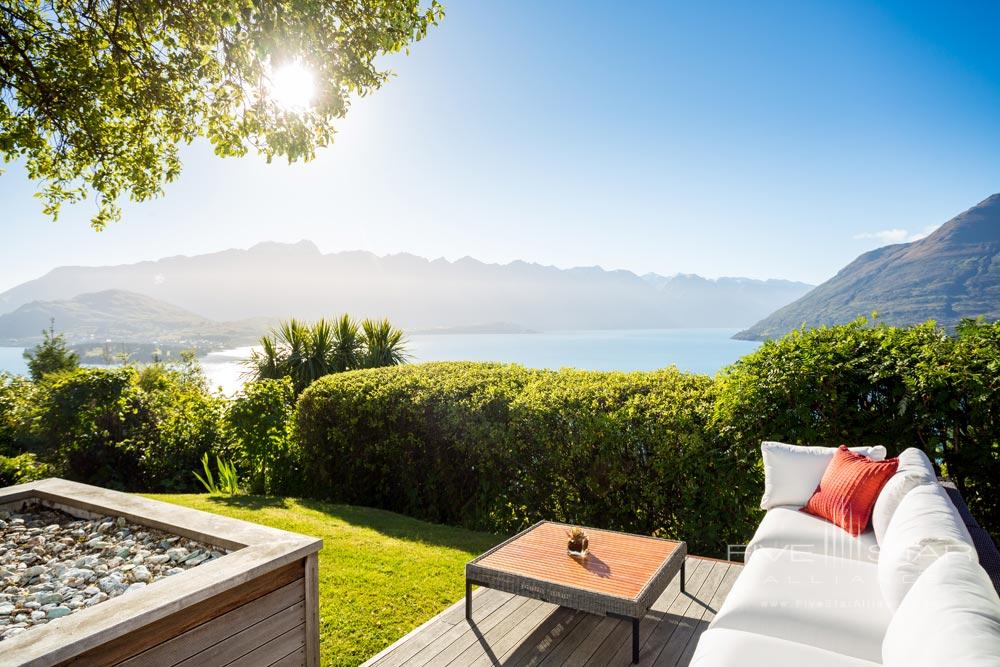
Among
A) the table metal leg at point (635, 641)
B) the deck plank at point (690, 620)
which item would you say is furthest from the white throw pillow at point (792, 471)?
the table metal leg at point (635, 641)

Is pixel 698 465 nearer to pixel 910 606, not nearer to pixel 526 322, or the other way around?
pixel 910 606

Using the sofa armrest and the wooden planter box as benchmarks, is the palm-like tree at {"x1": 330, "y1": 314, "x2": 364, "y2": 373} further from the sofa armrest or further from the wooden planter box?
the sofa armrest

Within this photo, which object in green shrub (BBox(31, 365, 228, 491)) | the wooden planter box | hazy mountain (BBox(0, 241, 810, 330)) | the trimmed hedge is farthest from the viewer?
hazy mountain (BBox(0, 241, 810, 330))

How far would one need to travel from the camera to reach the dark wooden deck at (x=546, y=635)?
2752mm

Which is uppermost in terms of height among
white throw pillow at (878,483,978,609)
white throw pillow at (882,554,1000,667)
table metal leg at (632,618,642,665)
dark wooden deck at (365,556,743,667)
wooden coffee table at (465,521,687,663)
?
white throw pillow at (882,554,1000,667)

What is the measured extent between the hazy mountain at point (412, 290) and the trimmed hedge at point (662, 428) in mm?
4915

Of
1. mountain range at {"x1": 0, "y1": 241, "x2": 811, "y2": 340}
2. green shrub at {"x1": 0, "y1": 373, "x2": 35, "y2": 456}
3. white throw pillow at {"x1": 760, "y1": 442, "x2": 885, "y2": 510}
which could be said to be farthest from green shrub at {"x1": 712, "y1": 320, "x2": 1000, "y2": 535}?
green shrub at {"x1": 0, "y1": 373, "x2": 35, "y2": 456}

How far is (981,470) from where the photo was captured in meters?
3.50

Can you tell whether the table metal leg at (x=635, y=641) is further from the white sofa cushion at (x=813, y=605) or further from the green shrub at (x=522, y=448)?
the green shrub at (x=522, y=448)

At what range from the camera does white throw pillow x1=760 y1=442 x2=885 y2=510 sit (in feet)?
11.5

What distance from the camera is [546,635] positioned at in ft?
9.87

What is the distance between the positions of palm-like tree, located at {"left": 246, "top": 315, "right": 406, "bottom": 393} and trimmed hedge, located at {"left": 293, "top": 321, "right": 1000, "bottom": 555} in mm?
3705

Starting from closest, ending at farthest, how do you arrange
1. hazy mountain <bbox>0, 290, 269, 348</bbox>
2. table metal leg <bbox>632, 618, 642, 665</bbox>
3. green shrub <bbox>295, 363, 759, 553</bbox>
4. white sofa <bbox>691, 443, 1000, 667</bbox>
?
white sofa <bbox>691, 443, 1000, 667</bbox> → table metal leg <bbox>632, 618, 642, 665</bbox> → green shrub <bbox>295, 363, 759, 553</bbox> → hazy mountain <bbox>0, 290, 269, 348</bbox>

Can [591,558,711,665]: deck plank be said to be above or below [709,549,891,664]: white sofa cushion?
below
